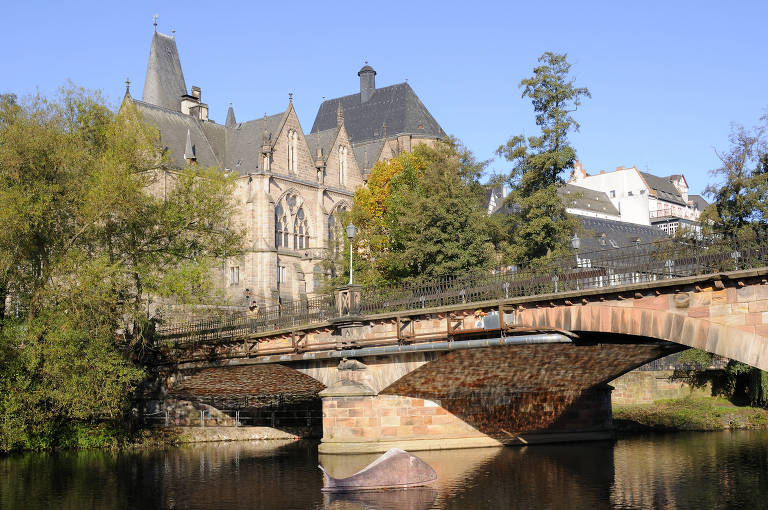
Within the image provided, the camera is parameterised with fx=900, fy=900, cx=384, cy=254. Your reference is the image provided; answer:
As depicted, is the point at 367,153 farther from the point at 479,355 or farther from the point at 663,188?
the point at 479,355

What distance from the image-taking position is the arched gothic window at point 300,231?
73.2 m

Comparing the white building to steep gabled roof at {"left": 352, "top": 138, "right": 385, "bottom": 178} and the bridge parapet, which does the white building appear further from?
the bridge parapet

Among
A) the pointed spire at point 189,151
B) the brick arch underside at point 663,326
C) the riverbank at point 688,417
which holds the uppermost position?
the pointed spire at point 189,151

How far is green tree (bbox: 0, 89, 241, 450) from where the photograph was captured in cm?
3103

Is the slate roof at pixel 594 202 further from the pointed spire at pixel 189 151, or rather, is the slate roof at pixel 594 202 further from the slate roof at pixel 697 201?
the pointed spire at pixel 189 151

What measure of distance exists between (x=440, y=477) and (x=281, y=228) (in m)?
48.3

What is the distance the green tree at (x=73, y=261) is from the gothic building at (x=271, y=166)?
2757cm

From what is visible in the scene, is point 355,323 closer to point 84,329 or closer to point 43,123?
point 84,329

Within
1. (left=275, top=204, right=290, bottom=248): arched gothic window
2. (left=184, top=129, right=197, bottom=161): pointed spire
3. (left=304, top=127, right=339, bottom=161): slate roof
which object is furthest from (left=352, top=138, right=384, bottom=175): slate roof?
(left=184, top=129, right=197, bottom=161): pointed spire

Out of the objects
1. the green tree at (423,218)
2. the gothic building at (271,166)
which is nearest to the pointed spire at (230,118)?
the gothic building at (271,166)

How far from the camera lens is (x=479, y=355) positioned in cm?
2759

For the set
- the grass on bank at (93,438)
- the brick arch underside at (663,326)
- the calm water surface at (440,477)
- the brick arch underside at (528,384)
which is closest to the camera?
the brick arch underside at (663,326)

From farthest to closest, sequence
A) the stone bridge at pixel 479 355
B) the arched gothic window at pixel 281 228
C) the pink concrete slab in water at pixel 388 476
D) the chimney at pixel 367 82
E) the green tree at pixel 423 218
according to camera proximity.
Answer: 1. the chimney at pixel 367 82
2. the arched gothic window at pixel 281 228
3. the green tree at pixel 423 218
4. the pink concrete slab in water at pixel 388 476
5. the stone bridge at pixel 479 355

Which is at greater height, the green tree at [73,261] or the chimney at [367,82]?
the chimney at [367,82]
